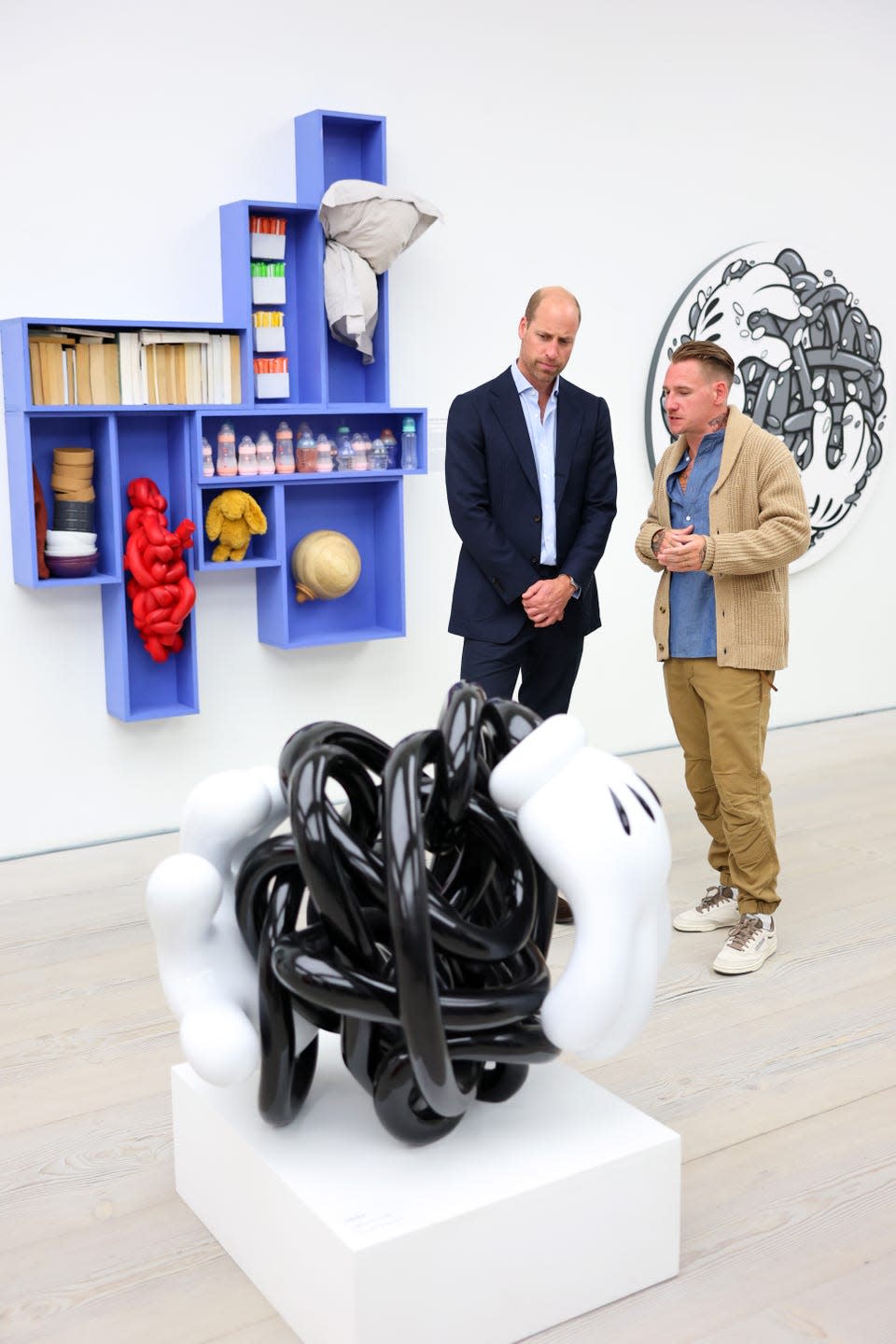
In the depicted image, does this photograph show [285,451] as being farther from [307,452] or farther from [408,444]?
[408,444]

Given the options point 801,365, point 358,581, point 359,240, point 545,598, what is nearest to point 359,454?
point 358,581

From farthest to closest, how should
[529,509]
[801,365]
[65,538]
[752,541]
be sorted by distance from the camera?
[801,365] < [65,538] < [529,509] < [752,541]

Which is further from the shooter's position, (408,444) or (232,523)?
(408,444)

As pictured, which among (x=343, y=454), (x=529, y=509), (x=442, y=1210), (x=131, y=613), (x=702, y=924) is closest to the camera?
(x=442, y=1210)

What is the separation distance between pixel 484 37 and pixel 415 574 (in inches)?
69.5

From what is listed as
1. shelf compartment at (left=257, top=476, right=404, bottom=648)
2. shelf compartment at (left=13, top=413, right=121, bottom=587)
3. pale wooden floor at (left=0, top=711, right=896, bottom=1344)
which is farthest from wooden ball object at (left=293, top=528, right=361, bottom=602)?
pale wooden floor at (left=0, top=711, right=896, bottom=1344)

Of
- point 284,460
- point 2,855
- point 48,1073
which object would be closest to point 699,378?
point 284,460

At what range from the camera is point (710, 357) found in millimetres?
3059

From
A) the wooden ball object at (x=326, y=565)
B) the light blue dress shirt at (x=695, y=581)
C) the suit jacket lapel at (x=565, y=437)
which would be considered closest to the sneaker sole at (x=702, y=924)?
the light blue dress shirt at (x=695, y=581)

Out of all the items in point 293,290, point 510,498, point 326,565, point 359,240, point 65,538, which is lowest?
point 326,565

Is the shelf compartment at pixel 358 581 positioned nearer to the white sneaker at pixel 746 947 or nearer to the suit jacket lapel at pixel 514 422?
the suit jacket lapel at pixel 514 422

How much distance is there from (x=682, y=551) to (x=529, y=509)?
1.84 ft

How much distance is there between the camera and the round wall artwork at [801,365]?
200 inches

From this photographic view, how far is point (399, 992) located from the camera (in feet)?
5.70
